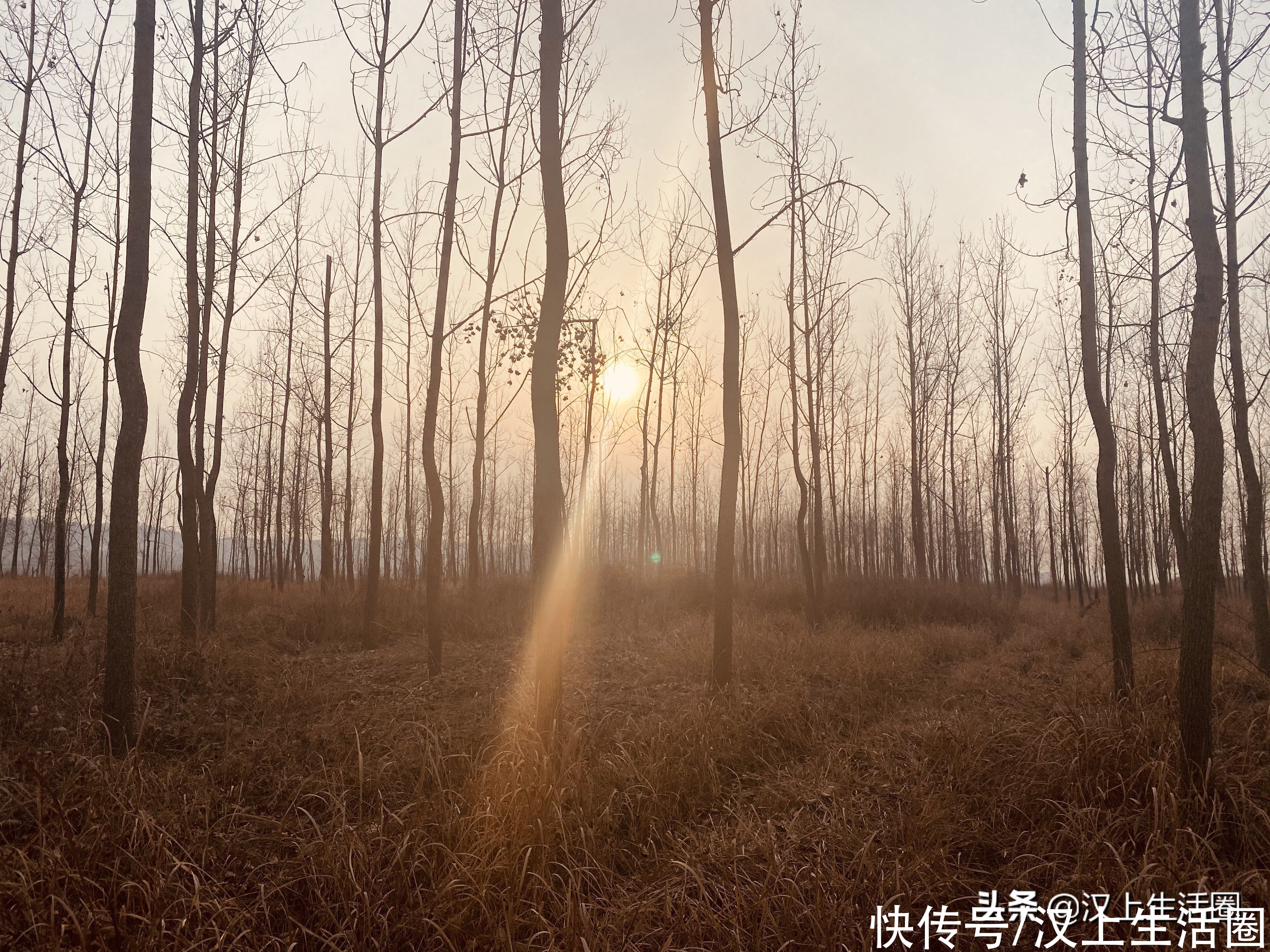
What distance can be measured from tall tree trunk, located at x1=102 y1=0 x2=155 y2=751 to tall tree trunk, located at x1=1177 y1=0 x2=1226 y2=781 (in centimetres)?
691

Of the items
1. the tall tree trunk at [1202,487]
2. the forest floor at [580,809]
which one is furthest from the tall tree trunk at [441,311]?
the tall tree trunk at [1202,487]

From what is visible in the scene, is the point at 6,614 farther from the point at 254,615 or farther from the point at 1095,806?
the point at 1095,806


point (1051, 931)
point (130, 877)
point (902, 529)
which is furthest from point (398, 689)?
point (902, 529)

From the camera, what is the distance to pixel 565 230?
498cm

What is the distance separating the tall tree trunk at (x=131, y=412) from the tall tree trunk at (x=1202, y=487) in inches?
272

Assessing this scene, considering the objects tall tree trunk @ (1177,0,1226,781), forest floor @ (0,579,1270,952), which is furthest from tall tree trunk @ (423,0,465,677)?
tall tree trunk @ (1177,0,1226,781)

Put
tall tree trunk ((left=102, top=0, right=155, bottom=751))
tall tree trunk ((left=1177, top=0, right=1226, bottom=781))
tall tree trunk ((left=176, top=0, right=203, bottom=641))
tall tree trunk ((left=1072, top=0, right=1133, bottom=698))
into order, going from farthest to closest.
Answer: tall tree trunk ((left=176, top=0, right=203, bottom=641)) → tall tree trunk ((left=1072, top=0, right=1133, bottom=698)) → tall tree trunk ((left=102, top=0, right=155, bottom=751)) → tall tree trunk ((left=1177, top=0, right=1226, bottom=781))

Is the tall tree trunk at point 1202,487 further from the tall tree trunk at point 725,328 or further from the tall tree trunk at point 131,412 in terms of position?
the tall tree trunk at point 131,412

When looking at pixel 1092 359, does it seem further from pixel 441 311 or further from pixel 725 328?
pixel 441 311

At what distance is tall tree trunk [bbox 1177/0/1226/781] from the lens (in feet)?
11.4

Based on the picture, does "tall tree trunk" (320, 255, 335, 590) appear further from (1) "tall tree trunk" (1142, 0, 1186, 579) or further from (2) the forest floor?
(1) "tall tree trunk" (1142, 0, 1186, 579)

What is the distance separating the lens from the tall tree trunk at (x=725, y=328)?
682 centimetres

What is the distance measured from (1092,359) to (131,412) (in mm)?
8573

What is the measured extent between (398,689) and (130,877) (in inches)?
166
